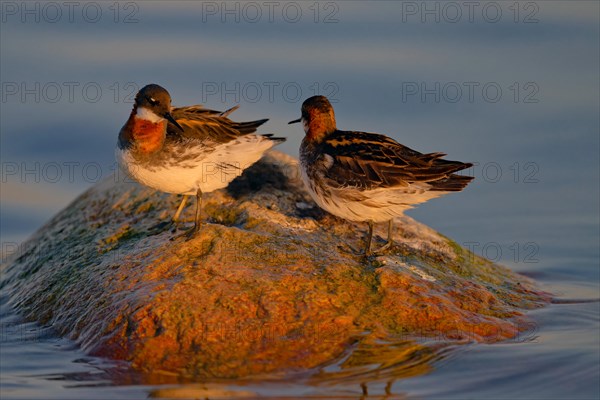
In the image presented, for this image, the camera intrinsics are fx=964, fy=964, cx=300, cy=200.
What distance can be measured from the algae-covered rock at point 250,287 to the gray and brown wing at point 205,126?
50 centimetres

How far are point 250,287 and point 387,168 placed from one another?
2118mm

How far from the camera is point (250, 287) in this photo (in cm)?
788

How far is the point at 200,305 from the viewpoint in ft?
25.2

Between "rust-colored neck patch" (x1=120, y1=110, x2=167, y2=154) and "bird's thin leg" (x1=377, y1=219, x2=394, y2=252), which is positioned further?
"rust-colored neck patch" (x1=120, y1=110, x2=167, y2=154)

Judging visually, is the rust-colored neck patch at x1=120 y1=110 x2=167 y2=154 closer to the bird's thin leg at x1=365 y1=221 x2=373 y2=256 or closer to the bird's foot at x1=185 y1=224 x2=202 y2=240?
the bird's foot at x1=185 y1=224 x2=202 y2=240

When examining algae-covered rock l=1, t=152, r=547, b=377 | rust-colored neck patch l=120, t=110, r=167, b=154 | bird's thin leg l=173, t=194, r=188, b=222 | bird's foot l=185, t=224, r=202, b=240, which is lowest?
algae-covered rock l=1, t=152, r=547, b=377

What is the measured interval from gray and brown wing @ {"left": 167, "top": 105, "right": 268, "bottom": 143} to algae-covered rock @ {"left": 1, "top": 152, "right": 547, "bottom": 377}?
501 mm

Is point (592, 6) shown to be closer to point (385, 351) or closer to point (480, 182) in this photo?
point (480, 182)

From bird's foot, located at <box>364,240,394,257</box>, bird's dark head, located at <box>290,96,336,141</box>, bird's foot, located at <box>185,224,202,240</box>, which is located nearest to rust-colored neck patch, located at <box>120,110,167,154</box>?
bird's foot, located at <box>185,224,202,240</box>

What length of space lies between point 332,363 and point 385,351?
1.52 ft

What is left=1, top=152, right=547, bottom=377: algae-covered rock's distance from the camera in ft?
24.6

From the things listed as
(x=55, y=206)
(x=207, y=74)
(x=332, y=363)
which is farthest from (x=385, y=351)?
(x=207, y=74)

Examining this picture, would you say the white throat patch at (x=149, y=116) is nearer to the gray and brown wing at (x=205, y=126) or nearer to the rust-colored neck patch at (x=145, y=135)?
the rust-colored neck patch at (x=145, y=135)

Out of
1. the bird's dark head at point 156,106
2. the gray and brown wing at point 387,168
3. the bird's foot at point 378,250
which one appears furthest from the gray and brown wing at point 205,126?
the bird's foot at point 378,250
